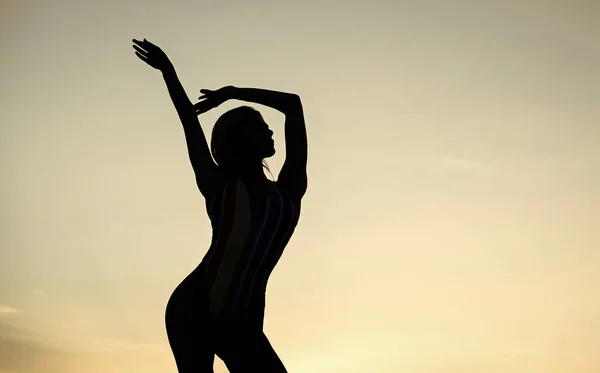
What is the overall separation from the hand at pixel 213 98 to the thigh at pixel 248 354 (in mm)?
1436

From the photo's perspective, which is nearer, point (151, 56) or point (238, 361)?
point (238, 361)

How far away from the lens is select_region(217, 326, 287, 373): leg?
563cm

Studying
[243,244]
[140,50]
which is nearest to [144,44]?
[140,50]

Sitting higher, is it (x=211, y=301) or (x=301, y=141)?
(x=301, y=141)

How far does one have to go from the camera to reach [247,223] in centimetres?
580

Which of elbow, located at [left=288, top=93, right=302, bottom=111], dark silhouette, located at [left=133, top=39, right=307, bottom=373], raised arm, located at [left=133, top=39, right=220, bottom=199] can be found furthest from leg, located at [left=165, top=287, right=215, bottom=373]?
elbow, located at [left=288, top=93, right=302, bottom=111]

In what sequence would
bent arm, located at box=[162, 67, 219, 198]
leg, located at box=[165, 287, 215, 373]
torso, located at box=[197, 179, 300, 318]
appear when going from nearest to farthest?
leg, located at box=[165, 287, 215, 373] < torso, located at box=[197, 179, 300, 318] < bent arm, located at box=[162, 67, 219, 198]

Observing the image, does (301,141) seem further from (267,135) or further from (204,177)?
(204,177)

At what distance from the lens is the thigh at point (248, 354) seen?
222 inches

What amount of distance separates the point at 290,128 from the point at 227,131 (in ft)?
1.33

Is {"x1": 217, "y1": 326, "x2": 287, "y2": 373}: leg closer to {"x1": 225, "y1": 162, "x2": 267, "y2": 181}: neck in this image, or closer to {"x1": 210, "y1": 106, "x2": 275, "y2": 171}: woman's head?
{"x1": 225, "y1": 162, "x2": 267, "y2": 181}: neck

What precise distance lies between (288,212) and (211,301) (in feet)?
2.32

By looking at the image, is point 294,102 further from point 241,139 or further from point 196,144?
point 196,144

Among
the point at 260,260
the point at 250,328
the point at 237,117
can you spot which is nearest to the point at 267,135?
the point at 237,117
